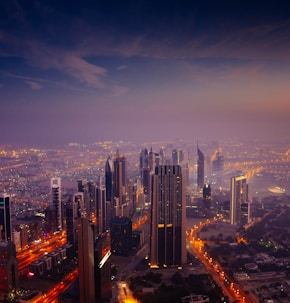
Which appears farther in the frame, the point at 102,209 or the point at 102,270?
the point at 102,209

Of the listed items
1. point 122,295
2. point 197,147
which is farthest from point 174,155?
point 122,295

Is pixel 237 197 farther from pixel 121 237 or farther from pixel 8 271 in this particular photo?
pixel 8 271

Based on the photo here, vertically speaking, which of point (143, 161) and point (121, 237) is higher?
point (143, 161)

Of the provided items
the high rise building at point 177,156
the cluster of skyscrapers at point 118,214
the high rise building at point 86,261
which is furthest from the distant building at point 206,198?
the high rise building at point 86,261

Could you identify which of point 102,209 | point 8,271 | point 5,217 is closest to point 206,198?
point 102,209

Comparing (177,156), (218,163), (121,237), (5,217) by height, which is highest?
(177,156)

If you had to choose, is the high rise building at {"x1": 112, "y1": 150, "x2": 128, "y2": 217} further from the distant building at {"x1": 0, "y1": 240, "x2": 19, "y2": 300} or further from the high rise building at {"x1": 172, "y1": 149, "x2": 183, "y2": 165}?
the distant building at {"x1": 0, "y1": 240, "x2": 19, "y2": 300}

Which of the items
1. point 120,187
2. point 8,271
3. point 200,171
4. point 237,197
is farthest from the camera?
point 200,171

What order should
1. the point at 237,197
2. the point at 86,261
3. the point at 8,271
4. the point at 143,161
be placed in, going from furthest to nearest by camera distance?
1. the point at 143,161
2. the point at 237,197
3. the point at 8,271
4. the point at 86,261

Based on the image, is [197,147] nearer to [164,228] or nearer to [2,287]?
[164,228]
